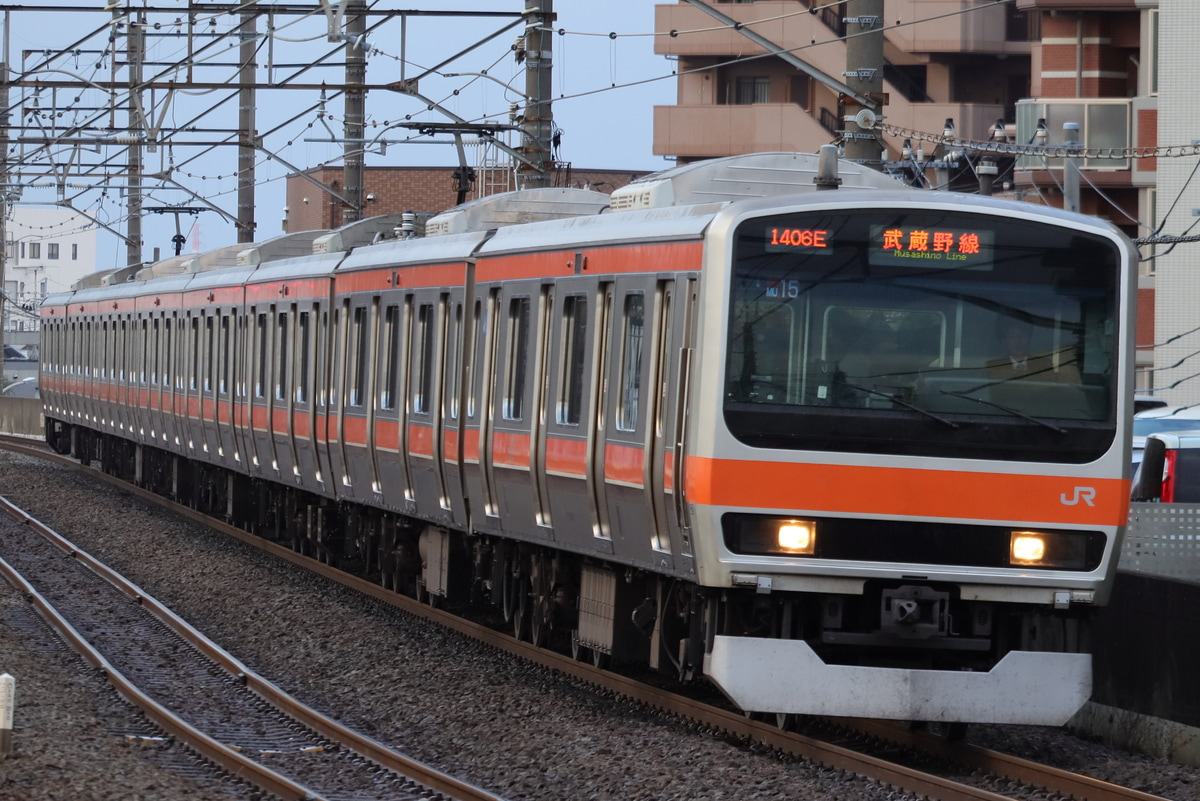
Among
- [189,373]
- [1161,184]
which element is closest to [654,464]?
[189,373]


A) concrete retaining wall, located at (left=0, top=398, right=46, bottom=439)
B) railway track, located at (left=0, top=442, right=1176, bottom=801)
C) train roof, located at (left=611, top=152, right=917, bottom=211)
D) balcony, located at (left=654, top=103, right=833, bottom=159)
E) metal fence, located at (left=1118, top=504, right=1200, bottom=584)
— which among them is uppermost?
balcony, located at (left=654, top=103, right=833, bottom=159)

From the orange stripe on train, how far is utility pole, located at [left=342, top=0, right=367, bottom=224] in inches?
512

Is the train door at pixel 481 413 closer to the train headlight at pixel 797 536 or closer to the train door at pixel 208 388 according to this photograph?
the train headlight at pixel 797 536

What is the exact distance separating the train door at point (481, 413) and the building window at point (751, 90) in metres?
37.2

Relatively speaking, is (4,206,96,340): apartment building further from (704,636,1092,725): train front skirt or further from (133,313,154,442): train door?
(704,636,1092,725): train front skirt

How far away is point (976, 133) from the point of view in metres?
45.0

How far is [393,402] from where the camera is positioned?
618 inches

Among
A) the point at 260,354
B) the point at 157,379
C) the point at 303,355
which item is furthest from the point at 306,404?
the point at 157,379

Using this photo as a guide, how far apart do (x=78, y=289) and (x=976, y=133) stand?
19.3 m

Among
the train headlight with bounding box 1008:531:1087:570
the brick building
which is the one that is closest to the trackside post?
the train headlight with bounding box 1008:531:1087:570

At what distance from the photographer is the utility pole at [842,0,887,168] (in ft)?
45.6

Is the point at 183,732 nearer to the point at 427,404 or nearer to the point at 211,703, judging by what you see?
the point at 211,703

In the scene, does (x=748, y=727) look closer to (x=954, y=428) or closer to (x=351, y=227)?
(x=954, y=428)

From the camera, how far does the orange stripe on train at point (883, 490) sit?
9.70 metres
